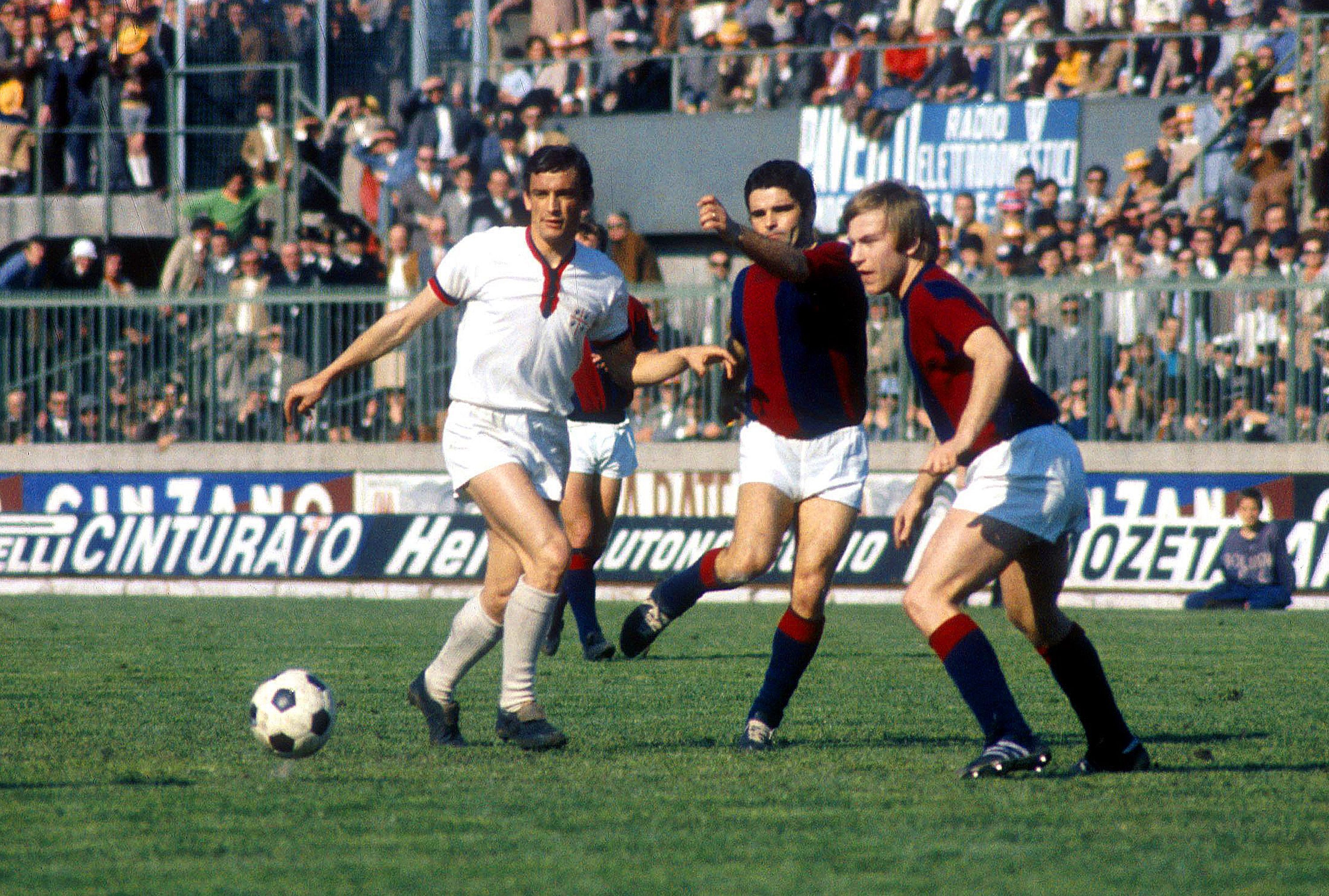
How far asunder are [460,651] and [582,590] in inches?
145

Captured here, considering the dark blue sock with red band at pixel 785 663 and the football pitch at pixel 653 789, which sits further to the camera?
the dark blue sock with red band at pixel 785 663

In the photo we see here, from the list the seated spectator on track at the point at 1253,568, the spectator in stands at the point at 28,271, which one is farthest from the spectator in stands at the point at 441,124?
the seated spectator on track at the point at 1253,568

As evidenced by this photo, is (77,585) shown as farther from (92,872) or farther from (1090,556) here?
(92,872)

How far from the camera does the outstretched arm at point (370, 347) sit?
21.3ft

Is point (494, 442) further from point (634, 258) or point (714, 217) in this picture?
point (634, 258)

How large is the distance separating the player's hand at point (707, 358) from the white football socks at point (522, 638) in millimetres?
982

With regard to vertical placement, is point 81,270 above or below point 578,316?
below

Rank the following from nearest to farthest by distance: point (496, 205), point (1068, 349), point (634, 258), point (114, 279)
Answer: point (1068, 349) < point (634, 258) < point (496, 205) < point (114, 279)

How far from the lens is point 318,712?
623 cm

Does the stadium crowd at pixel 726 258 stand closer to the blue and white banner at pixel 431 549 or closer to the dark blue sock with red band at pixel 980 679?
the blue and white banner at pixel 431 549

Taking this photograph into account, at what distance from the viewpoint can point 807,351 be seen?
7.07m

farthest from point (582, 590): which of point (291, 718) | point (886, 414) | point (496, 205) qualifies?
point (496, 205)

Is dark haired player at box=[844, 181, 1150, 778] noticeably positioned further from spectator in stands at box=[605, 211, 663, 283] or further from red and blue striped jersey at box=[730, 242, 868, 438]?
spectator in stands at box=[605, 211, 663, 283]

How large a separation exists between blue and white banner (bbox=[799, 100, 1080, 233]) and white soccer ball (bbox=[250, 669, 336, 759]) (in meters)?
14.1
